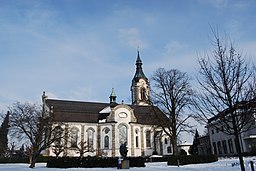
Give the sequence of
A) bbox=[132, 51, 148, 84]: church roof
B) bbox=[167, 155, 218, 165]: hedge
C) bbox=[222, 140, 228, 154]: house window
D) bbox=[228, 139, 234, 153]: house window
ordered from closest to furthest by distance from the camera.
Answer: bbox=[167, 155, 218, 165]: hedge
bbox=[228, 139, 234, 153]: house window
bbox=[222, 140, 228, 154]: house window
bbox=[132, 51, 148, 84]: church roof

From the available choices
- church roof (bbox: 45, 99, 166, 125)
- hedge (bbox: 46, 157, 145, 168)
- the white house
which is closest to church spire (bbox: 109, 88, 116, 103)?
church roof (bbox: 45, 99, 166, 125)

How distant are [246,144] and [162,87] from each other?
1558 cm

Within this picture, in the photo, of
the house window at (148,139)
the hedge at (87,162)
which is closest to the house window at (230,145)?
the hedge at (87,162)

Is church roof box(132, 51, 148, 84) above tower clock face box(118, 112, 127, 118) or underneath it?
above

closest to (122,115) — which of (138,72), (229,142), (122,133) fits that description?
(122,133)

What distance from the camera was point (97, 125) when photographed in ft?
220

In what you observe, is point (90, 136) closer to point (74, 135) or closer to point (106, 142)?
point (74, 135)

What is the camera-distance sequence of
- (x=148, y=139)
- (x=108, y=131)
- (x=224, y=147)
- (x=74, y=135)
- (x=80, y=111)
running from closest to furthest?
(x=224, y=147)
(x=74, y=135)
(x=108, y=131)
(x=148, y=139)
(x=80, y=111)

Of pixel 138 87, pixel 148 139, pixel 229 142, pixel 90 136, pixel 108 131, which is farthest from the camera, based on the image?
pixel 138 87

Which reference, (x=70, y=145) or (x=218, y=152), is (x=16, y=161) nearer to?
(x=70, y=145)

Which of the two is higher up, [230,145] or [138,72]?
[138,72]

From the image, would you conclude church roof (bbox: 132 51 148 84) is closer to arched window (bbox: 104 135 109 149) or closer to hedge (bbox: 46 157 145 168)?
arched window (bbox: 104 135 109 149)

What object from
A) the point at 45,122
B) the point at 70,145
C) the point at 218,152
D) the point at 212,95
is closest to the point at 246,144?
the point at 218,152

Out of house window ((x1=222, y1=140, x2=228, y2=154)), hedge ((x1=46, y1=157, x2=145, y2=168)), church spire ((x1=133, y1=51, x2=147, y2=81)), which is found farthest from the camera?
church spire ((x1=133, y1=51, x2=147, y2=81))
